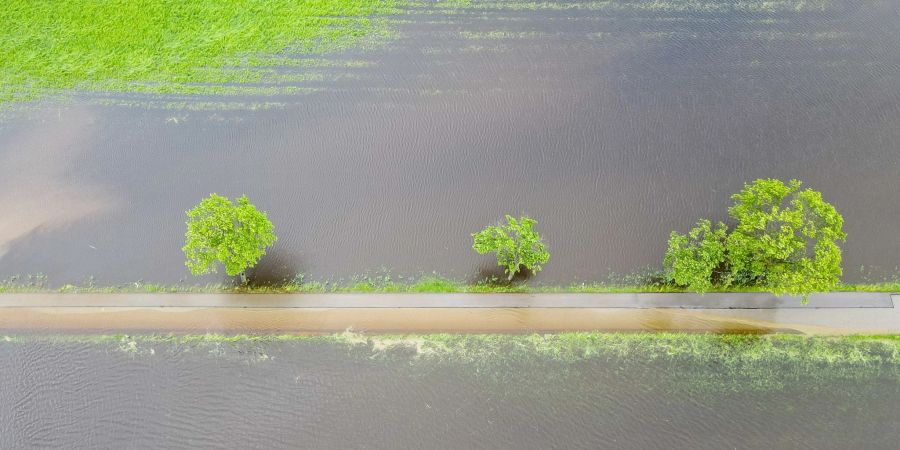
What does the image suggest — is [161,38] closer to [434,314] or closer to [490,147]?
[490,147]

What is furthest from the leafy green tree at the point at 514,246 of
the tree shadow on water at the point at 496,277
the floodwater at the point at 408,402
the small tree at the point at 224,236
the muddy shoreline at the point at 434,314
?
the small tree at the point at 224,236

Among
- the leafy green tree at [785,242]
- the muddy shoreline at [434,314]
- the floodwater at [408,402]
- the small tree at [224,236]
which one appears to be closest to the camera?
the floodwater at [408,402]

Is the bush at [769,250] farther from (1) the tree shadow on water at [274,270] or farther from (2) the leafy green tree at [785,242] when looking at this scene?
(1) the tree shadow on water at [274,270]

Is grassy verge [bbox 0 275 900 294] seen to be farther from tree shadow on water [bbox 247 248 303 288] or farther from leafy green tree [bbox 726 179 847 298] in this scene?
leafy green tree [bbox 726 179 847 298]

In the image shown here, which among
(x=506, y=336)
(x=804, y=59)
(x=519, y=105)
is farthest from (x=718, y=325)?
(x=804, y=59)

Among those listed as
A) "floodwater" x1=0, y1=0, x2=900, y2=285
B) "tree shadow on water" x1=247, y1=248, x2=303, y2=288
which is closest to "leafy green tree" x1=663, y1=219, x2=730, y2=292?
"floodwater" x1=0, y1=0, x2=900, y2=285

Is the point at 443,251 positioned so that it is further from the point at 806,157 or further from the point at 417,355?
the point at 806,157

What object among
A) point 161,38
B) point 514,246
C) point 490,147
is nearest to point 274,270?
point 514,246
